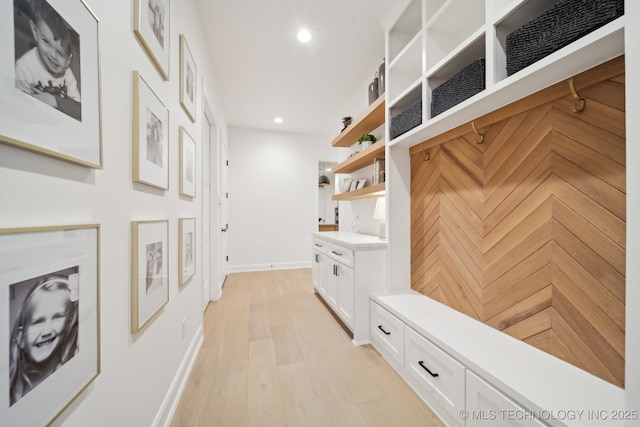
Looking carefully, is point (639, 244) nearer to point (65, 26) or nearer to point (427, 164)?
point (427, 164)

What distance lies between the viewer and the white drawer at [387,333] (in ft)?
5.41

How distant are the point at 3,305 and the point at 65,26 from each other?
647mm

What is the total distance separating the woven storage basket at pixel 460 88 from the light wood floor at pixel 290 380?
178 cm

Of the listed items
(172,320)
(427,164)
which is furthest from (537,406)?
(172,320)

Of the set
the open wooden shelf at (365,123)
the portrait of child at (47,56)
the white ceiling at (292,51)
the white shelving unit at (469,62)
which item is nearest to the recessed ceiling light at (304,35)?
the white ceiling at (292,51)

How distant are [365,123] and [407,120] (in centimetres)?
87

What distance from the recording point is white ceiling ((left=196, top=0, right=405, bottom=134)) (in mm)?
1963

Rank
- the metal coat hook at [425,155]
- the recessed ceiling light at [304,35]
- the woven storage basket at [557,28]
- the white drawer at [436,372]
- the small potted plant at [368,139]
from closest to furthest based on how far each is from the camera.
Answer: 1. the woven storage basket at [557,28]
2. the white drawer at [436,372]
3. the metal coat hook at [425,155]
4. the recessed ceiling light at [304,35]
5. the small potted plant at [368,139]

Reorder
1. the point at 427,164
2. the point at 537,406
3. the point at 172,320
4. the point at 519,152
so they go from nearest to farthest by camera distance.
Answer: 1. the point at 537,406
2. the point at 519,152
3. the point at 172,320
4. the point at 427,164

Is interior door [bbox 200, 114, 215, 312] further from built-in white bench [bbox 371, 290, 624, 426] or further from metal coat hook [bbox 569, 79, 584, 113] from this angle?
metal coat hook [bbox 569, 79, 584, 113]

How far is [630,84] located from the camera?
74 cm

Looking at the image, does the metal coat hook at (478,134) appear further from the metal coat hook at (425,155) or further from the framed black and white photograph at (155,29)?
the framed black and white photograph at (155,29)

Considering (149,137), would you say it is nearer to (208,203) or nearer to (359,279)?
(359,279)

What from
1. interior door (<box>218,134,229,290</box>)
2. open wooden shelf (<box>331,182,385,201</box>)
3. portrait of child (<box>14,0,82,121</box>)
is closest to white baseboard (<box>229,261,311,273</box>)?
interior door (<box>218,134,229,290</box>)
